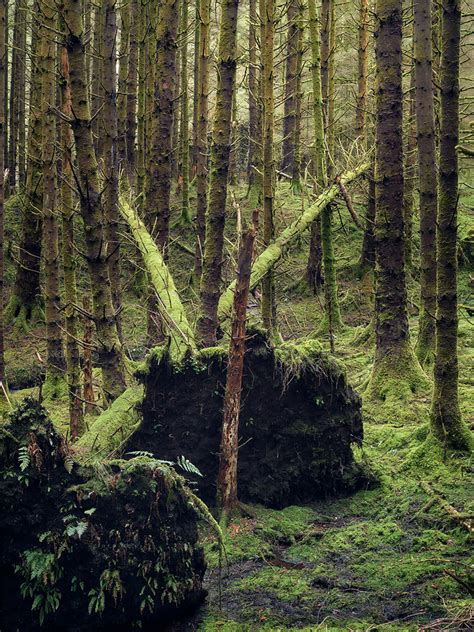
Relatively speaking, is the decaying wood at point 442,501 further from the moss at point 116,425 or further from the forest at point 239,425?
the moss at point 116,425

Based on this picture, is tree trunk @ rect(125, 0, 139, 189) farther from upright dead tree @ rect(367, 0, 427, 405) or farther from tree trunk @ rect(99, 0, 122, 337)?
upright dead tree @ rect(367, 0, 427, 405)

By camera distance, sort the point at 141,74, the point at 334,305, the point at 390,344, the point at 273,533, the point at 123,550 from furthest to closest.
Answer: the point at 141,74 → the point at 334,305 → the point at 390,344 → the point at 273,533 → the point at 123,550

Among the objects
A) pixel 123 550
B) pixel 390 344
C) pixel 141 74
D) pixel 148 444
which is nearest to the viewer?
pixel 123 550

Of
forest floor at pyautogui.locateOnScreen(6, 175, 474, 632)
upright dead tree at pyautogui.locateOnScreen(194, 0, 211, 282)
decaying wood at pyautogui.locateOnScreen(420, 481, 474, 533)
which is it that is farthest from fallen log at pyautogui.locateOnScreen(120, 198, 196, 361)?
decaying wood at pyautogui.locateOnScreen(420, 481, 474, 533)

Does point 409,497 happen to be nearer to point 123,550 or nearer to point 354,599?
point 354,599

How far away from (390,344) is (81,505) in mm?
5244

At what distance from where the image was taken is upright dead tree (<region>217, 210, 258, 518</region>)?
21.9 ft

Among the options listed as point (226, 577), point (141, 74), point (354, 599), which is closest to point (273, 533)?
point (226, 577)

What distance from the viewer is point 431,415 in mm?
7066

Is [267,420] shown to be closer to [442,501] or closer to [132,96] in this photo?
[442,501]

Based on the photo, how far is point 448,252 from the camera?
21.5 feet

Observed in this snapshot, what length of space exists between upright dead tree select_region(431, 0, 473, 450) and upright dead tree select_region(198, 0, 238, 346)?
253 cm

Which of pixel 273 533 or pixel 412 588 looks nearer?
pixel 412 588

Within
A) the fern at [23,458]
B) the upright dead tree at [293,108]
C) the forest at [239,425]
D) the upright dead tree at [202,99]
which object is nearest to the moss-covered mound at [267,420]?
the forest at [239,425]
